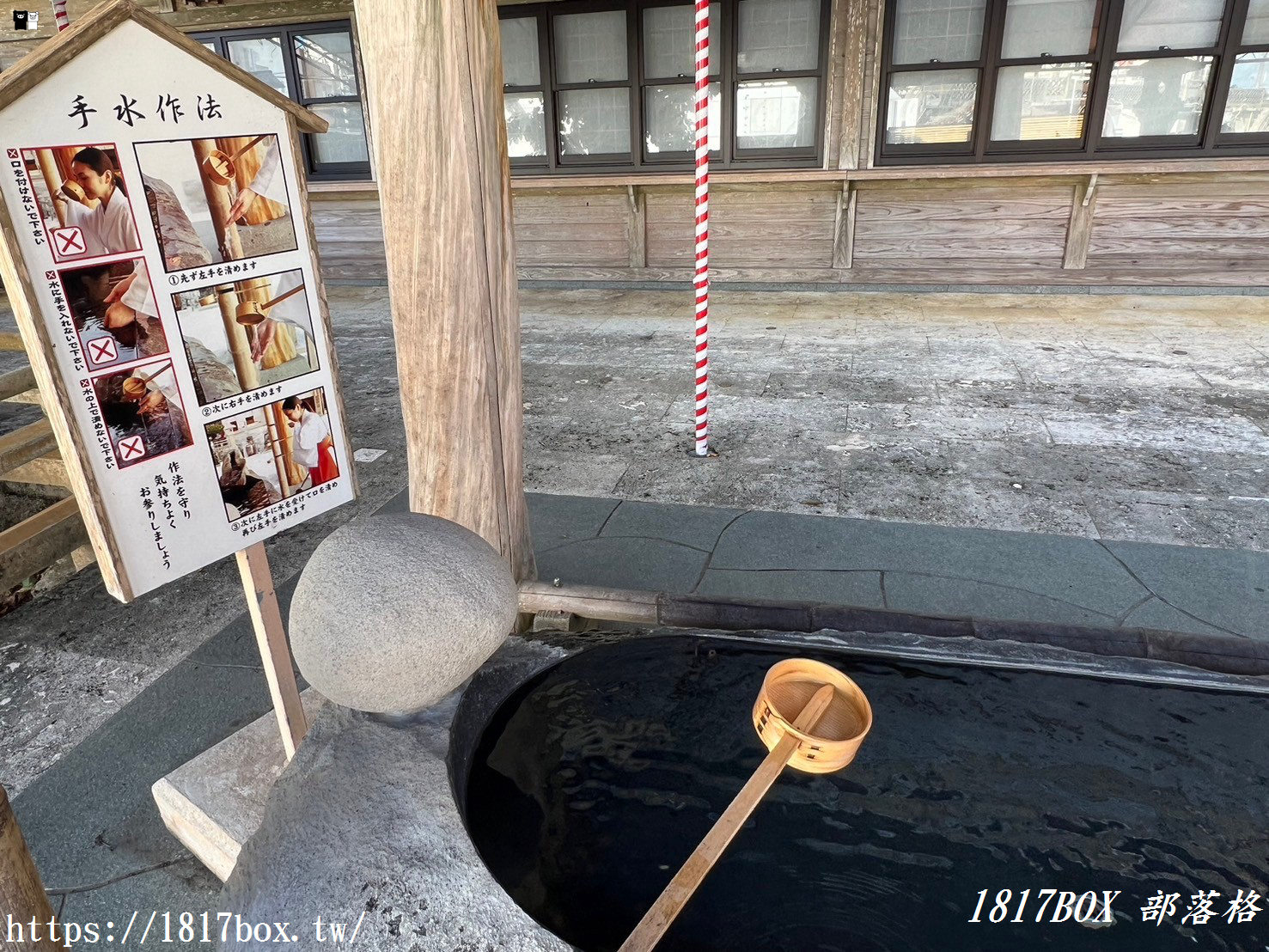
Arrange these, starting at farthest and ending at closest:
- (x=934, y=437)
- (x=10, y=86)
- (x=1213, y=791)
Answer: (x=934, y=437) < (x=1213, y=791) < (x=10, y=86)

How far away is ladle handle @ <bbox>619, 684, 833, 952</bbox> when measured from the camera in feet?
5.12

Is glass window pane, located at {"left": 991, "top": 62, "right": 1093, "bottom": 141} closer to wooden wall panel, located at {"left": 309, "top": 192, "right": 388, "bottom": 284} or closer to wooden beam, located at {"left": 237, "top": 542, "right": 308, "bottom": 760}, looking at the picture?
wooden wall panel, located at {"left": 309, "top": 192, "right": 388, "bottom": 284}

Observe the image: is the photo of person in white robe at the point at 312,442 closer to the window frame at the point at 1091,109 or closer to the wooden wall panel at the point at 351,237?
the window frame at the point at 1091,109

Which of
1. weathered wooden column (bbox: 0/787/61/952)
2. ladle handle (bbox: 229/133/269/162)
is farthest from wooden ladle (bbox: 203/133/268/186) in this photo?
weathered wooden column (bbox: 0/787/61/952)

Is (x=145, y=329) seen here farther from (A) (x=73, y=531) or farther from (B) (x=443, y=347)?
(A) (x=73, y=531)

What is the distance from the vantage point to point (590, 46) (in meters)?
8.66

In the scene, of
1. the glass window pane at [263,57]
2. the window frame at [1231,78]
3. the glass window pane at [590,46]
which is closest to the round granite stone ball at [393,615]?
the glass window pane at [590,46]

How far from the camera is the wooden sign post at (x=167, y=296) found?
162 cm

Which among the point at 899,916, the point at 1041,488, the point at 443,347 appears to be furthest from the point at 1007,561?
the point at 443,347

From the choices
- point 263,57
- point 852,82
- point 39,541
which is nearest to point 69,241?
point 39,541

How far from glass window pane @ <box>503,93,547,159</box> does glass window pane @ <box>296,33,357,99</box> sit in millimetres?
1873

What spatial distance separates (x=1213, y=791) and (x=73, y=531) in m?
4.34

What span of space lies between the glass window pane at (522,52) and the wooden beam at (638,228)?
1.63 meters

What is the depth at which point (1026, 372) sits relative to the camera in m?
6.17
